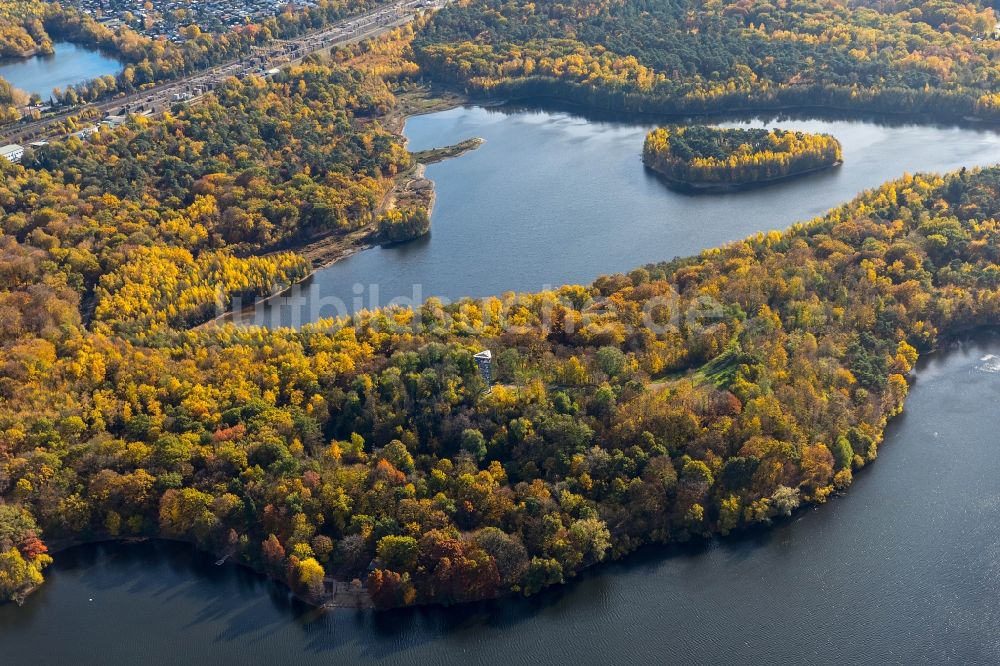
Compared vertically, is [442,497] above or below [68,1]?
below

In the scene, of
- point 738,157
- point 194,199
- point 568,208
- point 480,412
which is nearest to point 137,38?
point 194,199

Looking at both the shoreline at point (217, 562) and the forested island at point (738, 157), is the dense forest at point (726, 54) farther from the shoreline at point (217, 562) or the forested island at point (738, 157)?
the shoreline at point (217, 562)

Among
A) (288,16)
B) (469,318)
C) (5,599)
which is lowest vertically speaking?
(5,599)

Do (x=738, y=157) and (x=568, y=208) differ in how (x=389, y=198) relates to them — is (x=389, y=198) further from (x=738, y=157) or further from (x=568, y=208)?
(x=738, y=157)

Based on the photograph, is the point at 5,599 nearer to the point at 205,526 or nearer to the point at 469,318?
the point at 205,526

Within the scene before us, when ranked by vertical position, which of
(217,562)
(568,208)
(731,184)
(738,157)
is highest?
(738,157)

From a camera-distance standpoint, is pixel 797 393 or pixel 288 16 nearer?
pixel 797 393

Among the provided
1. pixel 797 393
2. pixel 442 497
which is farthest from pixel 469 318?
pixel 797 393
